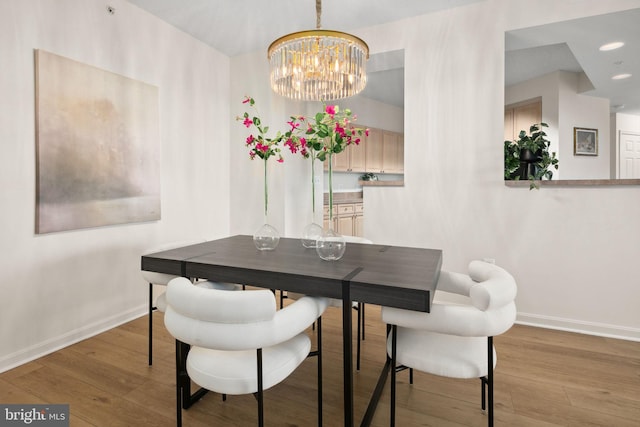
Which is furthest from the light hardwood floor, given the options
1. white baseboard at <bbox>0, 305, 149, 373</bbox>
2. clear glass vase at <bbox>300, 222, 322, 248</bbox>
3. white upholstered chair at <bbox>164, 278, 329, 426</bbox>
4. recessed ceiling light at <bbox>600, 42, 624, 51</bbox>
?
recessed ceiling light at <bbox>600, 42, 624, 51</bbox>

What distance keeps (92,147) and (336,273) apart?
2272mm

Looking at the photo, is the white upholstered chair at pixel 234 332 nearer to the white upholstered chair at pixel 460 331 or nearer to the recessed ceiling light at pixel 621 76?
the white upholstered chair at pixel 460 331

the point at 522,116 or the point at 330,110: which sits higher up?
the point at 522,116

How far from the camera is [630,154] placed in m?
6.28

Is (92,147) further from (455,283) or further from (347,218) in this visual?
(347,218)

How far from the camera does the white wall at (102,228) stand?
87.7 inches

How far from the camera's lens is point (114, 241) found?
2893 mm

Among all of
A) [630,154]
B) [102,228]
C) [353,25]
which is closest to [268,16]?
[353,25]

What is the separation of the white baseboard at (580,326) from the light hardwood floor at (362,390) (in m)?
0.09

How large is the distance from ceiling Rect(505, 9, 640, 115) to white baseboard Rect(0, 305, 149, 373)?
13.2 feet

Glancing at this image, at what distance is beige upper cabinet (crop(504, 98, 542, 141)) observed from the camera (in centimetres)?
501

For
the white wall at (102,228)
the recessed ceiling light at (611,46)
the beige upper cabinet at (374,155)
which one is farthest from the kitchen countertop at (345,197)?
the recessed ceiling light at (611,46)

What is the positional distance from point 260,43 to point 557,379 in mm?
3874

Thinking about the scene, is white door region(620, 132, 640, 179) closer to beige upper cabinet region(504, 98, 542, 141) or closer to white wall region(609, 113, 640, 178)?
white wall region(609, 113, 640, 178)
